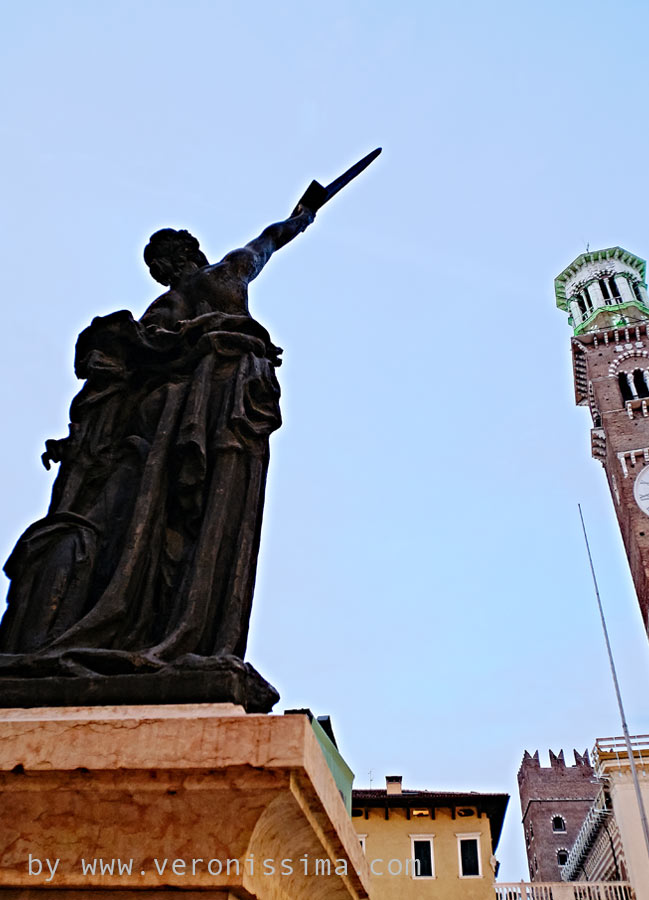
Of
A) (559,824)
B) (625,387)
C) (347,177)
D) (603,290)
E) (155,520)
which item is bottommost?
(155,520)

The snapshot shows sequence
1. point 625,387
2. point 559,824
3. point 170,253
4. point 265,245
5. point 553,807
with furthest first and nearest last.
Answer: point 553,807
point 559,824
point 625,387
point 265,245
point 170,253

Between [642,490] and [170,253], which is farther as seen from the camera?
[642,490]

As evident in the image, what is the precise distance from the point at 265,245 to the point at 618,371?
5643 cm

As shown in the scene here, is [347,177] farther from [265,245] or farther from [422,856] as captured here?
[422,856]

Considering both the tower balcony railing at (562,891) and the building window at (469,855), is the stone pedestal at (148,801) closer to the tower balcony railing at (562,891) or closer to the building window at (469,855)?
the building window at (469,855)

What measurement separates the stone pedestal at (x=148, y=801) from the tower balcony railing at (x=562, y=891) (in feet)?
103

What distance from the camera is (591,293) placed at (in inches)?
2589

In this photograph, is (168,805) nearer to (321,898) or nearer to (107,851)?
(107,851)

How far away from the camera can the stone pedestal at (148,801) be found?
90.4 inches

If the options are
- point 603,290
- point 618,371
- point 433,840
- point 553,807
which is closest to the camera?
point 433,840

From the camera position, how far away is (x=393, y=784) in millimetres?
32125

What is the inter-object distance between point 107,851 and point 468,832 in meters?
30.6

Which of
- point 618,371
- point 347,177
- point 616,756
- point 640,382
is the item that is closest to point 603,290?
point 618,371

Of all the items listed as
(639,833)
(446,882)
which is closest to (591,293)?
(639,833)
